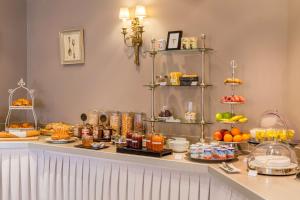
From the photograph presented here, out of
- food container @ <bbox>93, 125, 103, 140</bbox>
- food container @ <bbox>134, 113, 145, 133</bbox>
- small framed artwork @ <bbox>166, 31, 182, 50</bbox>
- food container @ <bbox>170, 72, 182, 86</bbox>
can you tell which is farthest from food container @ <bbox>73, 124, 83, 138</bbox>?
small framed artwork @ <bbox>166, 31, 182, 50</bbox>

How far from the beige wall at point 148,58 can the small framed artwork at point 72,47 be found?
6cm

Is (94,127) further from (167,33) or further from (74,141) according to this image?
(167,33)

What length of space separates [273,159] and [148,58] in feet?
5.08

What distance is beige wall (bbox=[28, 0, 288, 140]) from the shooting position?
9.20 ft

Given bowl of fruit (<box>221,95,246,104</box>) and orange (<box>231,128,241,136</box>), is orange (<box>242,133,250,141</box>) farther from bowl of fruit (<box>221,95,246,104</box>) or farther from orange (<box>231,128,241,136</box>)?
bowl of fruit (<box>221,95,246,104</box>)

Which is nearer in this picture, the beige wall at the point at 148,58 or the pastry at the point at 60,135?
the beige wall at the point at 148,58

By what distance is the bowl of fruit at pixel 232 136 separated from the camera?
8.76ft

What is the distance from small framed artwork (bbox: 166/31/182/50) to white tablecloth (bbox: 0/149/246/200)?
1013 millimetres

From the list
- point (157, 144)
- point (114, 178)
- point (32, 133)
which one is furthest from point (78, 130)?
point (157, 144)

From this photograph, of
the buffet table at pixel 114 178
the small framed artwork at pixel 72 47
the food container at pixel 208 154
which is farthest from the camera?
the small framed artwork at pixel 72 47

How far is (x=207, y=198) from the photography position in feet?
8.08

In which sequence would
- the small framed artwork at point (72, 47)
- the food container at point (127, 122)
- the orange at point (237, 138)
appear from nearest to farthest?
1. the orange at point (237, 138)
2. the food container at point (127, 122)
3. the small framed artwork at point (72, 47)

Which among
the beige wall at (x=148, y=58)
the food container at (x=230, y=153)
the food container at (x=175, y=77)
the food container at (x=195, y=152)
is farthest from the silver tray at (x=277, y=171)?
the food container at (x=175, y=77)

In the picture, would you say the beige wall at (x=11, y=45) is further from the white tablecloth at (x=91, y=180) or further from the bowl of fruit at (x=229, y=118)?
the bowl of fruit at (x=229, y=118)
